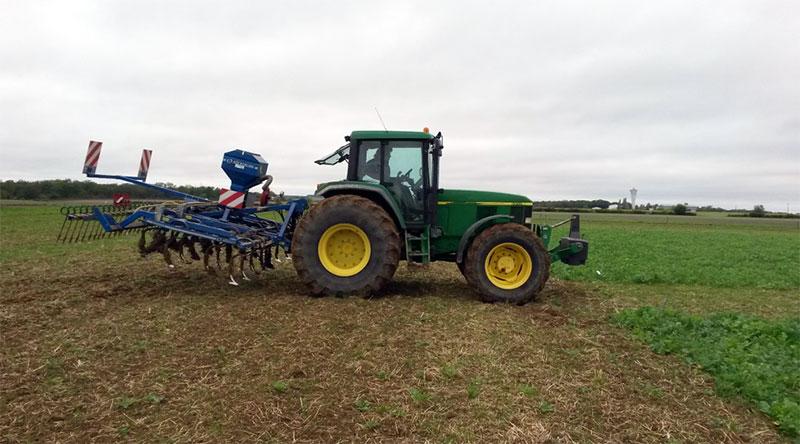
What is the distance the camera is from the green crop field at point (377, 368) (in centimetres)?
330

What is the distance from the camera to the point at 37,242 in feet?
46.2

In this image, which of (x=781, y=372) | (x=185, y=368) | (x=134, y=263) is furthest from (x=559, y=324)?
(x=134, y=263)

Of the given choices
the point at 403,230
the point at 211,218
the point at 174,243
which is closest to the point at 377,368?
the point at 403,230

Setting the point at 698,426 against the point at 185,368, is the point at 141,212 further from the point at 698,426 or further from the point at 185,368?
the point at 698,426

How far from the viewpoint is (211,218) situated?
291 inches

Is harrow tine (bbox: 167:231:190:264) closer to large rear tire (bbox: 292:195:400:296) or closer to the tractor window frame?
large rear tire (bbox: 292:195:400:296)

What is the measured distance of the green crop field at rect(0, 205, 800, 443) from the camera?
3.30 m

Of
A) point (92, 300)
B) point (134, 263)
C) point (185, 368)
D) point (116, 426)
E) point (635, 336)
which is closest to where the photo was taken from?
point (116, 426)

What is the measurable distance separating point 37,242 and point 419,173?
13.0 metres

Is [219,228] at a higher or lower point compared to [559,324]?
higher

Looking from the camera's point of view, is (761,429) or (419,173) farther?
(419,173)

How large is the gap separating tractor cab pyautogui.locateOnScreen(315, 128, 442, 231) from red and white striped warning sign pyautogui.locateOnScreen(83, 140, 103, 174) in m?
3.43

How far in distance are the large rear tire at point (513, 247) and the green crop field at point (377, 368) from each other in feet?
0.96

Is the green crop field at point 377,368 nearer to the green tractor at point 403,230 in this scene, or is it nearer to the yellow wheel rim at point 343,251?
the green tractor at point 403,230
